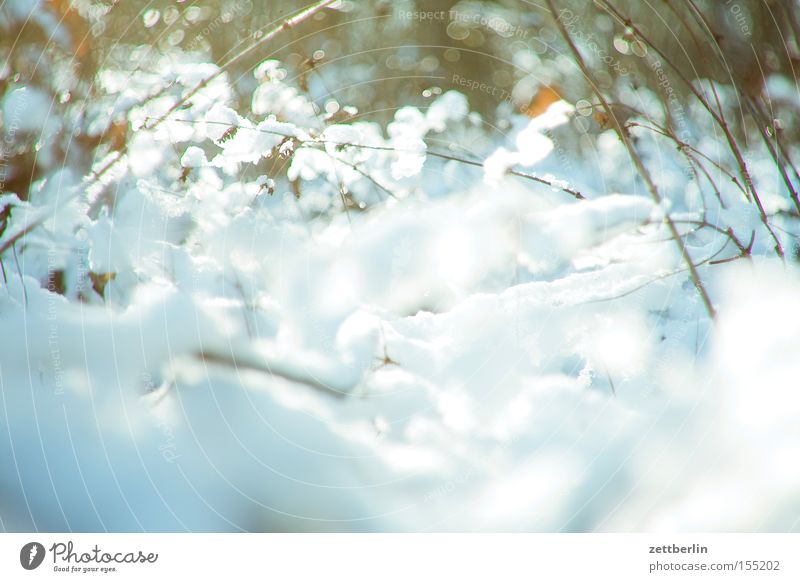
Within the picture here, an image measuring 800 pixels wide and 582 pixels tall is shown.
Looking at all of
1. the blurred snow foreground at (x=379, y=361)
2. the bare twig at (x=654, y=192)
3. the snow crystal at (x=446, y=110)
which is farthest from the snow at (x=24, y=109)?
the bare twig at (x=654, y=192)

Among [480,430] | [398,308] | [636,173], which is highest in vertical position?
[636,173]

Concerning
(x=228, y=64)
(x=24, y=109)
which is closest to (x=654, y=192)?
(x=228, y=64)

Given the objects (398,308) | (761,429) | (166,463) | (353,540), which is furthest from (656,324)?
(166,463)

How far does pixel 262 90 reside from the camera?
2.00 ft

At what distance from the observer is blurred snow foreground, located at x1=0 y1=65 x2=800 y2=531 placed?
61 cm

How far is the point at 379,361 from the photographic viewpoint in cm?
62

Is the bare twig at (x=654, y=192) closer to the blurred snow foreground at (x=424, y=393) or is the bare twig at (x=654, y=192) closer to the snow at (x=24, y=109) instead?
the blurred snow foreground at (x=424, y=393)

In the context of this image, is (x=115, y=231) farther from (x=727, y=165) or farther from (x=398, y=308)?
(x=727, y=165)

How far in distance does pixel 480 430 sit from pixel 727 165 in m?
0.42

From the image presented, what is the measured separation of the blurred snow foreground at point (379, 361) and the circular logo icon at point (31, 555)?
2cm

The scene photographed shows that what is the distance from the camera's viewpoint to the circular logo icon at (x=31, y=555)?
595mm

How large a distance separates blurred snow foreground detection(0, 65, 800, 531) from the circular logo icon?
0.02 meters

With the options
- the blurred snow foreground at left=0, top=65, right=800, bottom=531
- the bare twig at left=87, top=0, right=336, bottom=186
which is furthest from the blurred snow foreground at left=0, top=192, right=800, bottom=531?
the bare twig at left=87, top=0, right=336, bottom=186

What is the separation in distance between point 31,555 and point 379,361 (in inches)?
17.1
